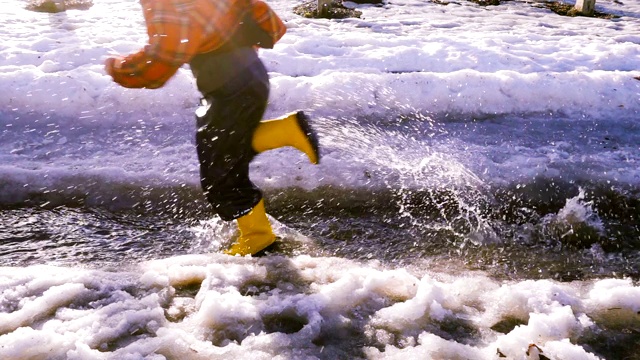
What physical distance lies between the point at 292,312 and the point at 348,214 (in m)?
1.12

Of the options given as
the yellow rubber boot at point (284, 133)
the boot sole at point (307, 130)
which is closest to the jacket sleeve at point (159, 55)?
the yellow rubber boot at point (284, 133)

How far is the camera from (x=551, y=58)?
272 inches

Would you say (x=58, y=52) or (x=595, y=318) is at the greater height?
(x=58, y=52)

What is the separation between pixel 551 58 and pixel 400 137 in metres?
3.43

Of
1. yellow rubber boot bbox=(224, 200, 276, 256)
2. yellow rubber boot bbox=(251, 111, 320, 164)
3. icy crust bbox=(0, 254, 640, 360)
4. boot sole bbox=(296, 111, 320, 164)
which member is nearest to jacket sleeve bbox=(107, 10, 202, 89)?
yellow rubber boot bbox=(251, 111, 320, 164)

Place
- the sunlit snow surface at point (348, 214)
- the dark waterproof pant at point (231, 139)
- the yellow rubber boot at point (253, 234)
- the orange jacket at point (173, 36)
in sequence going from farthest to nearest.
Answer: the yellow rubber boot at point (253, 234) → the dark waterproof pant at point (231, 139) → the orange jacket at point (173, 36) → the sunlit snow surface at point (348, 214)

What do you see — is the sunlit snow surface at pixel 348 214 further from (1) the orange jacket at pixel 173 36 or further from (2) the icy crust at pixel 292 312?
(1) the orange jacket at pixel 173 36

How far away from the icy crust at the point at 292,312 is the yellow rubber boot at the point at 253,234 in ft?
0.40

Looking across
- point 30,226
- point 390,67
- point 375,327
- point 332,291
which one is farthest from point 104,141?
point 390,67

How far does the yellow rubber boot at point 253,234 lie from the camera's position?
10.3 feet

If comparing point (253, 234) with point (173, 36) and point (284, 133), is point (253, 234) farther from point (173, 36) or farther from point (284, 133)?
point (173, 36)

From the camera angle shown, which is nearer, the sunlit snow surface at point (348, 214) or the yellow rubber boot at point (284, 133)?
the sunlit snow surface at point (348, 214)

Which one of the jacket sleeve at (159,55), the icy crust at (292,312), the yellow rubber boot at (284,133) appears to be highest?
the jacket sleeve at (159,55)

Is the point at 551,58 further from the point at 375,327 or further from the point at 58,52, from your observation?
the point at 58,52
